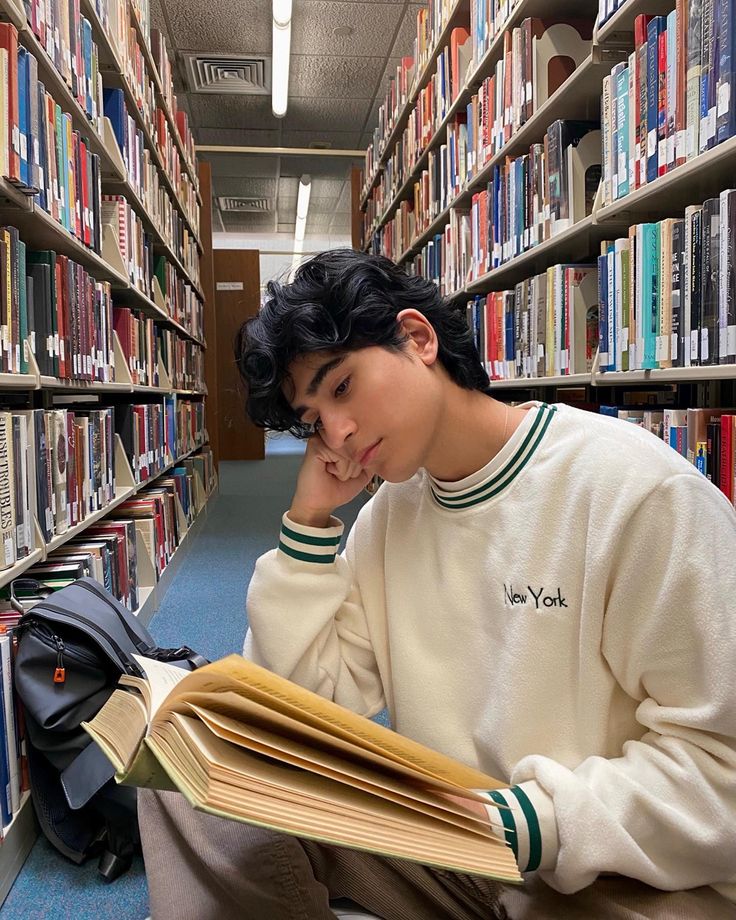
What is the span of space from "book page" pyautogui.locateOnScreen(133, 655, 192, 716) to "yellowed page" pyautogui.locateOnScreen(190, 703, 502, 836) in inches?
4.2

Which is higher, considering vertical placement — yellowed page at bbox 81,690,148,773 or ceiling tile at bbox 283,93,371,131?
ceiling tile at bbox 283,93,371,131

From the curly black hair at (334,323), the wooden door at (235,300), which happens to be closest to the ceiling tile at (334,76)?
the wooden door at (235,300)

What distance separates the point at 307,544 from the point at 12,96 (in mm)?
1153

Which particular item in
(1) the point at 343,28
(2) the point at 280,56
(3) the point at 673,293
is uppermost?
(1) the point at 343,28

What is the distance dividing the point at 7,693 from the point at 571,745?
3.29ft

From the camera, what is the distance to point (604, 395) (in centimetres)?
252

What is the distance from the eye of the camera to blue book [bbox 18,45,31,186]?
1543mm

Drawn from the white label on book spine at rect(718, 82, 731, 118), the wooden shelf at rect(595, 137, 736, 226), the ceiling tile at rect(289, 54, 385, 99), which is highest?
the ceiling tile at rect(289, 54, 385, 99)

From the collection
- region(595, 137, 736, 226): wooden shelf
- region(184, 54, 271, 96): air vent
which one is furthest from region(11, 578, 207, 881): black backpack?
region(184, 54, 271, 96): air vent

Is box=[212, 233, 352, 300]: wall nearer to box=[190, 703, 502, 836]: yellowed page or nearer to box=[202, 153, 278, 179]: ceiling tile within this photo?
box=[202, 153, 278, 179]: ceiling tile

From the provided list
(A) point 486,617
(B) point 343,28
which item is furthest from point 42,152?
(B) point 343,28

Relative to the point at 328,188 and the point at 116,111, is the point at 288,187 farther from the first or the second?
the point at 116,111

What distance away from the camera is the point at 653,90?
145cm

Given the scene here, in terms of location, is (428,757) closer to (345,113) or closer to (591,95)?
(591,95)
